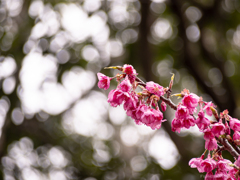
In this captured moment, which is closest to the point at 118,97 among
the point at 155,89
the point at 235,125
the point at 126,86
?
the point at 126,86

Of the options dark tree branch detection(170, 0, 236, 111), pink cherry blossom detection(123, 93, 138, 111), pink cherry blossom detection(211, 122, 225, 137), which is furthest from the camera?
dark tree branch detection(170, 0, 236, 111)

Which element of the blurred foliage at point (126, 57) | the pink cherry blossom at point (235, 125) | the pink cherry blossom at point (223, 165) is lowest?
the blurred foliage at point (126, 57)

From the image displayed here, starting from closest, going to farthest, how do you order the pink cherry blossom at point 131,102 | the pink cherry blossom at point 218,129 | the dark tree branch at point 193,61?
the pink cherry blossom at point 218,129, the pink cherry blossom at point 131,102, the dark tree branch at point 193,61

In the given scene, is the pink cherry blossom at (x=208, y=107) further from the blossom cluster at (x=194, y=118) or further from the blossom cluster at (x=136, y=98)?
the blossom cluster at (x=136, y=98)

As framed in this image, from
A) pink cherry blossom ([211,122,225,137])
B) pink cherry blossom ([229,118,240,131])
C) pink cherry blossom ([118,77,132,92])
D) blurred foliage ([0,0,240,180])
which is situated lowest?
blurred foliage ([0,0,240,180])

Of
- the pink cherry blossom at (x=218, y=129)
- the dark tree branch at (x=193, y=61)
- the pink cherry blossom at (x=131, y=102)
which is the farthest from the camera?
the dark tree branch at (x=193, y=61)

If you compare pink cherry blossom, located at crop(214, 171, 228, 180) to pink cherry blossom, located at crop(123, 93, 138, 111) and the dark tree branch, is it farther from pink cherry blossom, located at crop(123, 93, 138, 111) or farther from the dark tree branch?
the dark tree branch

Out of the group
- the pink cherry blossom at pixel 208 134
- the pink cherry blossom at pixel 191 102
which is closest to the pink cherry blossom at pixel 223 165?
the pink cherry blossom at pixel 208 134

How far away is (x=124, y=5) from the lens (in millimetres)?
5906

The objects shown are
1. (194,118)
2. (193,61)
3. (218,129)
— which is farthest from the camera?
(193,61)

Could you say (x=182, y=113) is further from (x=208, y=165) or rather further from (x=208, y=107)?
(x=208, y=165)

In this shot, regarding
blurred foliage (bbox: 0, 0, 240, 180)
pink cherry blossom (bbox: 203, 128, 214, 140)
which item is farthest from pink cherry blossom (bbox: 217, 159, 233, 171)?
blurred foliage (bbox: 0, 0, 240, 180)

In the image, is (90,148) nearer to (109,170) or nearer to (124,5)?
(109,170)

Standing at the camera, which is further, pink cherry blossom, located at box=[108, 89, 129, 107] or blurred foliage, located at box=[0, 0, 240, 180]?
blurred foliage, located at box=[0, 0, 240, 180]
